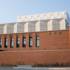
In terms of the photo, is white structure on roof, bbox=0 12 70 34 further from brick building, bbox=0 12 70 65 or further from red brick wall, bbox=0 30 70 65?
red brick wall, bbox=0 30 70 65

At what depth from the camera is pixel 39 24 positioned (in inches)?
2354

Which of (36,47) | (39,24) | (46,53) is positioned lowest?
(46,53)

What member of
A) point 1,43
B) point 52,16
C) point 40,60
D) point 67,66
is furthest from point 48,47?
point 52,16

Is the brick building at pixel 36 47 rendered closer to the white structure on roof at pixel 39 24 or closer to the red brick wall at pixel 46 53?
the red brick wall at pixel 46 53

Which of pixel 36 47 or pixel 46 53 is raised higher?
pixel 36 47

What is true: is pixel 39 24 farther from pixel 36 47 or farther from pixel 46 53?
pixel 46 53

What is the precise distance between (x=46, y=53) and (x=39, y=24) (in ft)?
132

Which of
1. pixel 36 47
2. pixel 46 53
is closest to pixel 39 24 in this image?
pixel 36 47

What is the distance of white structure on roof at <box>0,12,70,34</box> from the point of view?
2303 inches

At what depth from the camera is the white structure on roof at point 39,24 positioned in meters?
58.5

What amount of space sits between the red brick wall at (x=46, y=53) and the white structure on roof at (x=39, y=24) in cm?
3376

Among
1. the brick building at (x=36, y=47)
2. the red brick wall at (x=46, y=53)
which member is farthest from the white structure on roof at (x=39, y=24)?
the red brick wall at (x=46, y=53)

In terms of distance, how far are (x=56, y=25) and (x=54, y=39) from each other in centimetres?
3517

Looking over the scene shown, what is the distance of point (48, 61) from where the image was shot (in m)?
19.9
